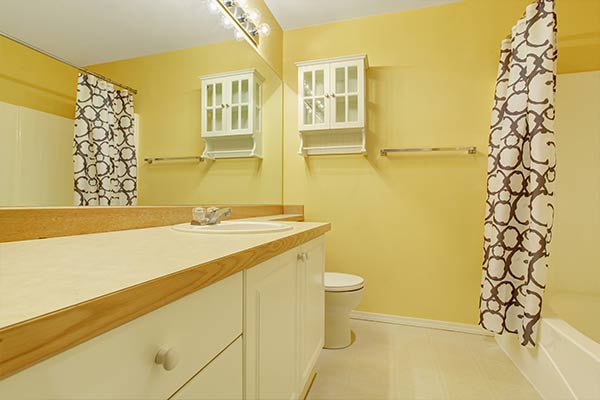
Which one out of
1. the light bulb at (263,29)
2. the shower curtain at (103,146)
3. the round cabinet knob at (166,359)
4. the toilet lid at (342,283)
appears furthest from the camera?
the light bulb at (263,29)

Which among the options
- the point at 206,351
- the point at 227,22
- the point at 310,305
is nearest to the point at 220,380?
the point at 206,351

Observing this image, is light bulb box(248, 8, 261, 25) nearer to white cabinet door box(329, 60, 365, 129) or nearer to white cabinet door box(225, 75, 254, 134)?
white cabinet door box(225, 75, 254, 134)

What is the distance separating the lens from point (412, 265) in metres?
2.25

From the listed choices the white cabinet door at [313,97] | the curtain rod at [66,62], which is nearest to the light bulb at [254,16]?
the white cabinet door at [313,97]

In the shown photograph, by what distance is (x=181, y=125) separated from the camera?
4.50 ft

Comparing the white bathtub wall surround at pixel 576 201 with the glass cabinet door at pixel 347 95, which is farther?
the glass cabinet door at pixel 347 95

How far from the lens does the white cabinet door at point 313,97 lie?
7.44 feet

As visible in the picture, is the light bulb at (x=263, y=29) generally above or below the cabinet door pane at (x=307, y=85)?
above

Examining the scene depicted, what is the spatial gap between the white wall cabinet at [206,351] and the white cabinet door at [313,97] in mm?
1388

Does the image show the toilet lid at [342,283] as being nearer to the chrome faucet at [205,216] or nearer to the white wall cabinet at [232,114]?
the chrome faucet at [205,216]

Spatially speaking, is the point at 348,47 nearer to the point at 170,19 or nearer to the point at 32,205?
the point at 170,19

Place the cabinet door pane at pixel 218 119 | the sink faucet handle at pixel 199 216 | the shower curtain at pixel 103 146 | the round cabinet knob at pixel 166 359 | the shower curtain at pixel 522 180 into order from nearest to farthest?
1. the round cabinet knob at pixel 166 359
2. the shower curtain at pixel 103 146
3. the sink faucet handle at pixel 199 216
4. the shower curtain at pixel 522 180
5. the cabinet door pane at pixel 218 119

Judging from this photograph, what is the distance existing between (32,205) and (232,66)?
137 centimetres

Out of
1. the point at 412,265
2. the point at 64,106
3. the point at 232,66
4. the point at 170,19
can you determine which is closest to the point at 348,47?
the point at 232,66
